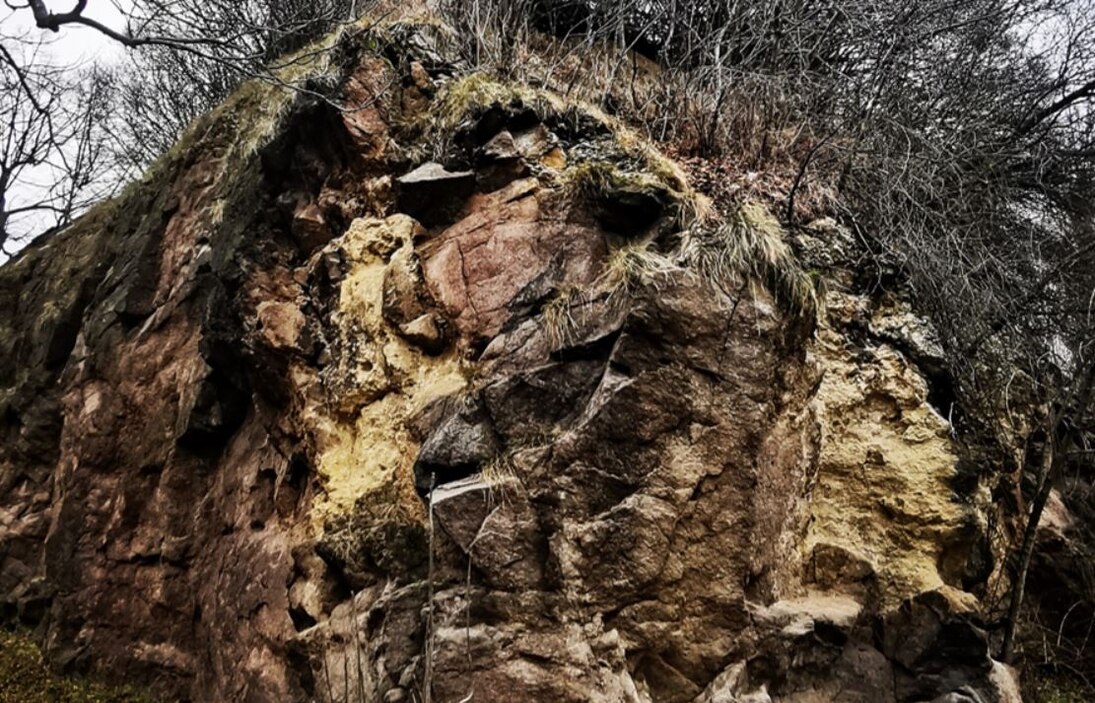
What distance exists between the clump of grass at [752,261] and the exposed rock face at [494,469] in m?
0.09

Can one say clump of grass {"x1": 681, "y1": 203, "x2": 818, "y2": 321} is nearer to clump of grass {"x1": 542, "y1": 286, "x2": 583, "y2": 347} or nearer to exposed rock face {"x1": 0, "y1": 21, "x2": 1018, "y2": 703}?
exposed rock face {"x1": 0, "y1": 21, "x2": 1018, "y2": 703}

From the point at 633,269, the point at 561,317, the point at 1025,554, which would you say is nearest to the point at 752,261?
the point at 633,269

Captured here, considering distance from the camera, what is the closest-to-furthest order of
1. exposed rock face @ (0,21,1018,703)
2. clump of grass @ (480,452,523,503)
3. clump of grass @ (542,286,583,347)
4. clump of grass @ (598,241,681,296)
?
exposed rock face @ (0,21,1018,703) < clump of grass @ (480,452,523,503) < clump of grass @ (598,241,681,296) < clump of grass @ (542,286,583,347)

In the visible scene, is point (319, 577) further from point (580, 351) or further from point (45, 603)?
point (45, 603)

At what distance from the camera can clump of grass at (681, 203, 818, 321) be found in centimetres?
386

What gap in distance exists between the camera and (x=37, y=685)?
593cm

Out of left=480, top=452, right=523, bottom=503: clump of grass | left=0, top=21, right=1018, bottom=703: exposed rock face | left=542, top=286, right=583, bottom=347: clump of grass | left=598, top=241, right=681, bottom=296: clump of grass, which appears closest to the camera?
left=0, top=21, right=1018, bottom=703: exposed rock face

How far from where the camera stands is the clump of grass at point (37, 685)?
18.7ft

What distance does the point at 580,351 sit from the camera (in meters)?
3.88

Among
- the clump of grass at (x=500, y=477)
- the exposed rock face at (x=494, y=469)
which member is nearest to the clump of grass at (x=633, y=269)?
the exposed rock face at (x=494, y=469)

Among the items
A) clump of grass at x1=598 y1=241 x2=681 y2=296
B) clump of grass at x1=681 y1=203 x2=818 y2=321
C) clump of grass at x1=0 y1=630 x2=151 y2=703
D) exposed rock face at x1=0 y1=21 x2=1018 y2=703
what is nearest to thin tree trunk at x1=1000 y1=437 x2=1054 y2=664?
exposed rock face at x1=0 y1=21 x2=1018 y2=703

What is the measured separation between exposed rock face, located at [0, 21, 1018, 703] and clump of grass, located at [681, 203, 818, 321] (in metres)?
0.09

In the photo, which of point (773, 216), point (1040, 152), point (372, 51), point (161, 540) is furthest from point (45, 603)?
point (1040, 152)

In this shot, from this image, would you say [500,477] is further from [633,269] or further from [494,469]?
[633,269]
